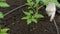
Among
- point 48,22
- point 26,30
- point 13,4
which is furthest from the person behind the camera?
point 13,4

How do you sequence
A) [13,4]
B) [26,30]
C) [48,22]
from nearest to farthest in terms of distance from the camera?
[26,30] → [48,22] → [13,4]

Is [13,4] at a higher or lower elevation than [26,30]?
higher

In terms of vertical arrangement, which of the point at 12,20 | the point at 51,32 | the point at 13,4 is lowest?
the point at 51,32

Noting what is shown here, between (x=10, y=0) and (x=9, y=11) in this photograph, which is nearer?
(x=9, y=11)

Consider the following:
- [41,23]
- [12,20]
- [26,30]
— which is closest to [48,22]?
[41,23]

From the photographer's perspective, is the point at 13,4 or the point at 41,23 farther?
the point at 13,4

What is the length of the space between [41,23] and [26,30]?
0.62ft

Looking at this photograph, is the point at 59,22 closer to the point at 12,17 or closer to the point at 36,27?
the point at 36,27

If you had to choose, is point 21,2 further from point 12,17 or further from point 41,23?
point 41,23

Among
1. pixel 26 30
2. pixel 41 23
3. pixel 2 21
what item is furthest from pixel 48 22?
pixel 2 21

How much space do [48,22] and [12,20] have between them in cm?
38

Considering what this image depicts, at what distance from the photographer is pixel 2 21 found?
1626 mm

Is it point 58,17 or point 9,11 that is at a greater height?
point 9,11

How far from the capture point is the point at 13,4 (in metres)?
1.81
